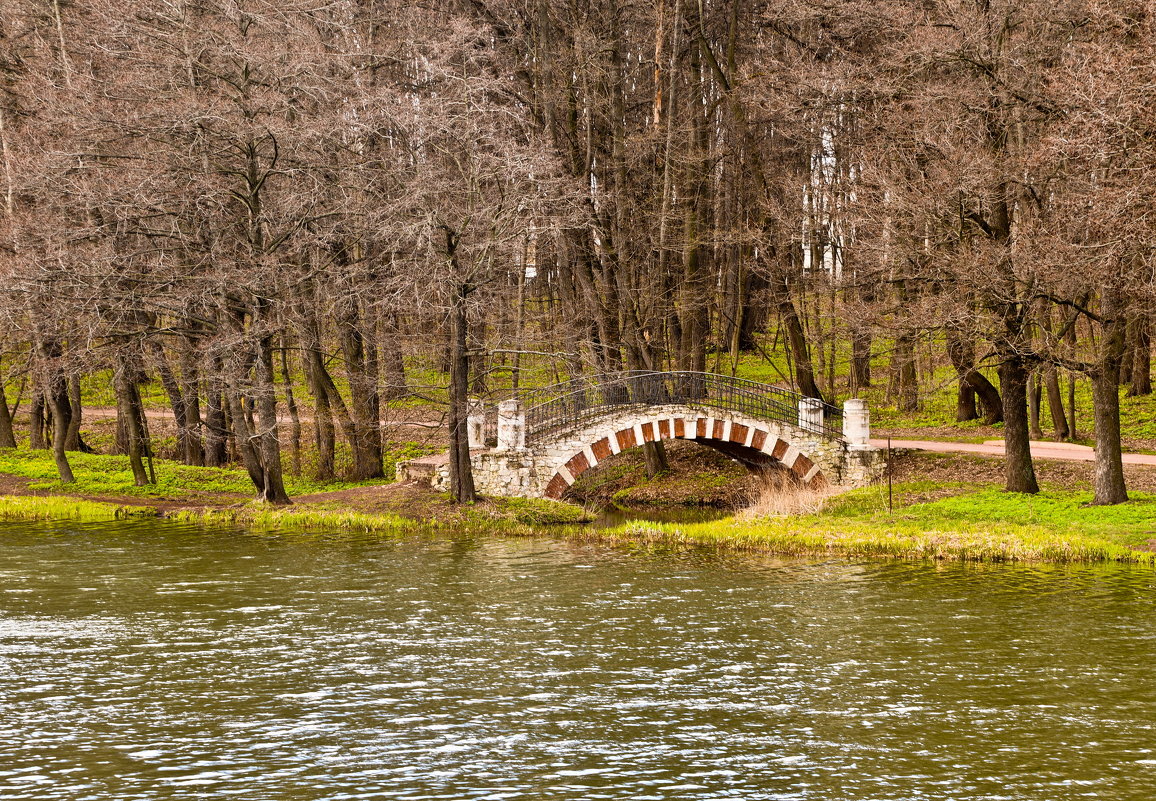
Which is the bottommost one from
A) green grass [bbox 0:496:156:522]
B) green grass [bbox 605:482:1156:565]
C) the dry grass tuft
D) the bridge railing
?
green grass [bbox 605:482:1156:565]

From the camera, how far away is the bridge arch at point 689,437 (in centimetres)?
2623

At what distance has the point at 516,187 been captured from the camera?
76.8ft

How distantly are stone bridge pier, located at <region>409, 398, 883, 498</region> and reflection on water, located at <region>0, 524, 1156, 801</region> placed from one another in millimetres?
6711

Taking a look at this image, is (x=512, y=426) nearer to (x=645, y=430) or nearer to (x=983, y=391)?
(x=645, y=430)

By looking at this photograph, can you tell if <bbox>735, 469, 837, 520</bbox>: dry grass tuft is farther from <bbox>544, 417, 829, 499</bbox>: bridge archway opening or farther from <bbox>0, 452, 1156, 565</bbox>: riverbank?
<bbox>544, 417, 829, 499</bbox>: bridge archway opening

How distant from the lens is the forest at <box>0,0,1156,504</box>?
20.5m

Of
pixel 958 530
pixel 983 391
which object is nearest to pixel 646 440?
pixel 958 530

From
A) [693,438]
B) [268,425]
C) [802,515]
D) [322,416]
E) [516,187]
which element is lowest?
[802,515]

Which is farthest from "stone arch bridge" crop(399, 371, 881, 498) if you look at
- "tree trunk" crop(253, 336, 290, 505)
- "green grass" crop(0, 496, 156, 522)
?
"green grass" crop(0, 496, 156, 522)

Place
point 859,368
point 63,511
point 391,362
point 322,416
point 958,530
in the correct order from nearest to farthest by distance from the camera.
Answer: point 958,530 → point 63,511 → point 391,362 → point 322,416 → point 859,368

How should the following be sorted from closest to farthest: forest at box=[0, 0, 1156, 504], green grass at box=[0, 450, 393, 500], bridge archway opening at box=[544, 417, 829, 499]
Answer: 1. forest at box=[0, 0, 1156, 504]
2. bridge archway opening at box=[544, 417, 829, 499]
3. green grass at box=[0, 450, 393, 500]

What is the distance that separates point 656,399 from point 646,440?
1.03m

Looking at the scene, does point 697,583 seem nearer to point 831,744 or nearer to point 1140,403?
point 831,744

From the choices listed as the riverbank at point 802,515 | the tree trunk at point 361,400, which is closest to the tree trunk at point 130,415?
the riverbank at point 802,515
